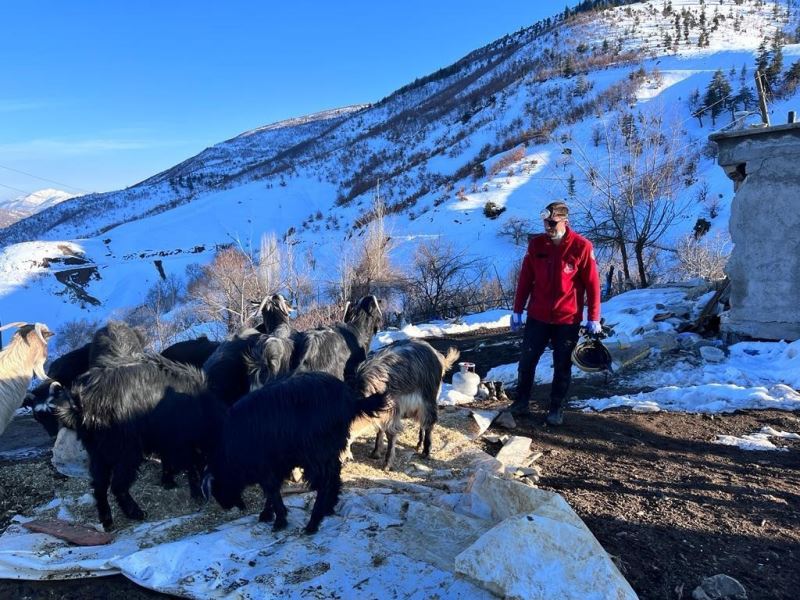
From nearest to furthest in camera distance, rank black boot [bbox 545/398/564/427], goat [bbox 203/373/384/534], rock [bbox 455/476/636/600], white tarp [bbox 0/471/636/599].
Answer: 1. rock [bbox 455/476/636/600]
2. white tarp [bbox 0/471/636/599]
3. goat [bbox 203/373/384/534]
4. black boot [bbox 545/398/564/427]

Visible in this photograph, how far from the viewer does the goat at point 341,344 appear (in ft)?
15.6

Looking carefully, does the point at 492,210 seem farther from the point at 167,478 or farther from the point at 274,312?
the point at 167,478

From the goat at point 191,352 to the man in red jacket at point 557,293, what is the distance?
10.8 ft

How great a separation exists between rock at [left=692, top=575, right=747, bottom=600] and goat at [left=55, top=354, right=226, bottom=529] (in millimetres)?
2975

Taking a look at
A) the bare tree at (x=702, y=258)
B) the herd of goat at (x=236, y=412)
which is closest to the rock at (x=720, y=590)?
the herd of goat at (x=236, y=412)

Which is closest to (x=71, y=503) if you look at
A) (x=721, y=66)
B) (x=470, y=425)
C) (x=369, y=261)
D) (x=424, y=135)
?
(x=470, y=425)

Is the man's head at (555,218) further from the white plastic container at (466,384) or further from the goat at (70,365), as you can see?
the goat at (70,365)

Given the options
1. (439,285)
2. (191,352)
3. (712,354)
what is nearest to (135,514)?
(191,352)

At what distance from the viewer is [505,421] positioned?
5539 millimetres

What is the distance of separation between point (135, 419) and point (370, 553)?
5.72 feet

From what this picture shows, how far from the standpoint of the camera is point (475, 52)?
98.1m

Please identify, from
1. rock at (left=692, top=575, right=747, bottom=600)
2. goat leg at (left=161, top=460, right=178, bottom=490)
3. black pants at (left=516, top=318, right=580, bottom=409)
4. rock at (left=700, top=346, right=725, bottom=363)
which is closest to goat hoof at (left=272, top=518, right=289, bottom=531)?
goat leg at (left=161, top=460, right=178, bottom=490)

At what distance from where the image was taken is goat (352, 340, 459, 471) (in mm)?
4402

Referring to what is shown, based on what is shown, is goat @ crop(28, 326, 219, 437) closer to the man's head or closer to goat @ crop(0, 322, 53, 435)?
goat @ crop(0, 322, 53, 435)
